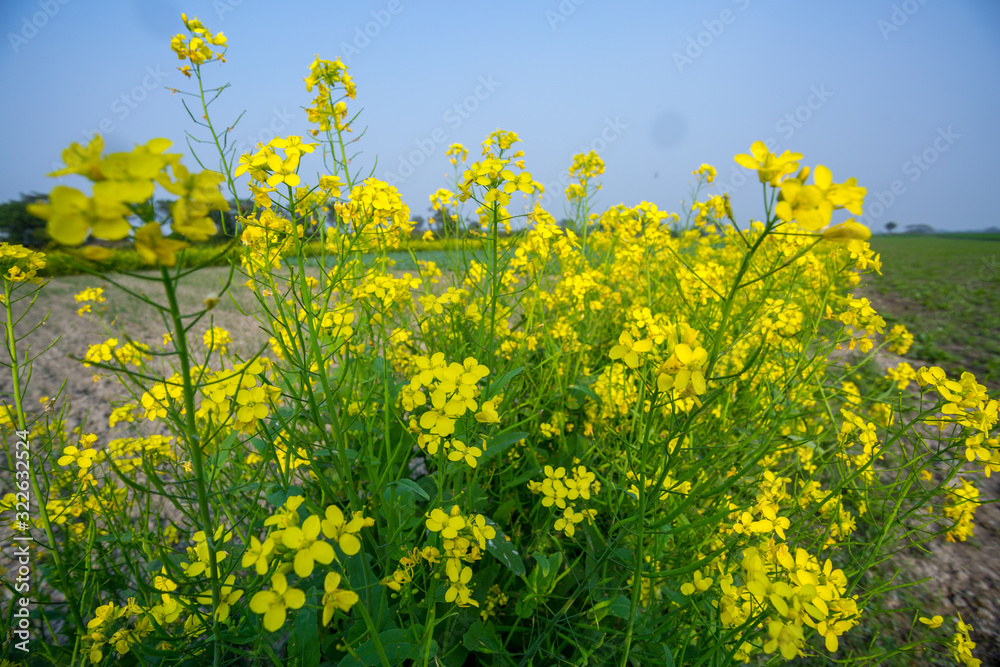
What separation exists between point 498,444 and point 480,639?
0.45 meters

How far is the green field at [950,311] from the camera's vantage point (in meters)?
3.57

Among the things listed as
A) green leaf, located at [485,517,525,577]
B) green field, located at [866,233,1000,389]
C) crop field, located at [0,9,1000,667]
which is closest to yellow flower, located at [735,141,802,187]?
crop field, located at [0,9,1000,667]

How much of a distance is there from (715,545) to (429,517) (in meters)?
1.02

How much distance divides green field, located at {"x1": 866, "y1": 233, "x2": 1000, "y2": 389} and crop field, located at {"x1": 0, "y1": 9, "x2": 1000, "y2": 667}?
5.33 ft

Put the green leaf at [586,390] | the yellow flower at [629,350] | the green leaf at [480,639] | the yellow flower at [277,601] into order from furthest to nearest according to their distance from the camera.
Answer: the green leaf at [586,390] → the green leaf at [480,639] → the yellow flower at [629,350] → the yellow flower at [277,601]

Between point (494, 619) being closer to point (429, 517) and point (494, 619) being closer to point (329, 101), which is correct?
point (429, 517)

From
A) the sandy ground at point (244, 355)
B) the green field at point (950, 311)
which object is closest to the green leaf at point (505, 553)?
the sandy ground at point (244, 355)

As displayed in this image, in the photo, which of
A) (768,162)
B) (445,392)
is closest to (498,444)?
(445,392)

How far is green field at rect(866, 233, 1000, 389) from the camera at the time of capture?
357 centimetres

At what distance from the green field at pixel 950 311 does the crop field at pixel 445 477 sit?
1.63 m

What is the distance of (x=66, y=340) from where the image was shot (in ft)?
10.0

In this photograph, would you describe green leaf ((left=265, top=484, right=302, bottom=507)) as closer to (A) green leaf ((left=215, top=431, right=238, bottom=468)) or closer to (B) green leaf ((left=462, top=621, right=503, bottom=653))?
(A) green leaf ((left=215, top=431, right=238, bottom=468))

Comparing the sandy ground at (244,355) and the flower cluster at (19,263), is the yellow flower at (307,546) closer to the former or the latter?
the sandy ground at (244,355)

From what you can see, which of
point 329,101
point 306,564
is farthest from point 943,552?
point 329,101
